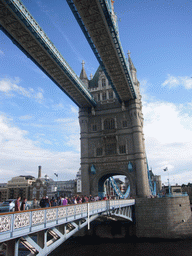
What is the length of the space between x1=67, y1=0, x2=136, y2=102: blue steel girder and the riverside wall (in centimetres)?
2102

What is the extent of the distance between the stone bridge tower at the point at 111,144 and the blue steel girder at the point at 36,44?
26.5 ft

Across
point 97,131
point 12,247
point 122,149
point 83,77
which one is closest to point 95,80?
point 83,77

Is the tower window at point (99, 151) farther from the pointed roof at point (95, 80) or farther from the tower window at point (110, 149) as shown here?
the pointed roof at point (95, 80)

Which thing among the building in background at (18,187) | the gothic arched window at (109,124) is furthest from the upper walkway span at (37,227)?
the building in background at (18,187)

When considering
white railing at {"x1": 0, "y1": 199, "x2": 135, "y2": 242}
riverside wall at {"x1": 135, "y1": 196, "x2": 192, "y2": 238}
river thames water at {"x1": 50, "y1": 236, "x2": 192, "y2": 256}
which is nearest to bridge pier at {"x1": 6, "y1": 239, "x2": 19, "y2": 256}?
white railing at {"x1": 0, "y1": 199, "x2": 135, "y2": 242}

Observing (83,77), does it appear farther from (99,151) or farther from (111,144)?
(99,151)

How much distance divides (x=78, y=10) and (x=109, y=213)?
23556 millimetres

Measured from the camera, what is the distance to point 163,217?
3528 cm

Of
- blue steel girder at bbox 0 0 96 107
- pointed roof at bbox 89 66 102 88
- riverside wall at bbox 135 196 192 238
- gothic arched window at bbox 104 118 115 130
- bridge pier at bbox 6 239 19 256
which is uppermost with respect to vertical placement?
pointed roof at bbox 89 66 102 88

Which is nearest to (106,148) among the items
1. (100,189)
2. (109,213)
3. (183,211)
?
(100,189)

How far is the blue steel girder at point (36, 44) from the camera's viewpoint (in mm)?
25328

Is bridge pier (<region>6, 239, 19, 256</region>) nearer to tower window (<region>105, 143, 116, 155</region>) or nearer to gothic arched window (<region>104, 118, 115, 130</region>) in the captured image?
tower window (<region>105, 143, 116, 155</region>)

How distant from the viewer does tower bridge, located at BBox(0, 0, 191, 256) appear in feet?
40.4

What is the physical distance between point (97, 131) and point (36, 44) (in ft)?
74.4
